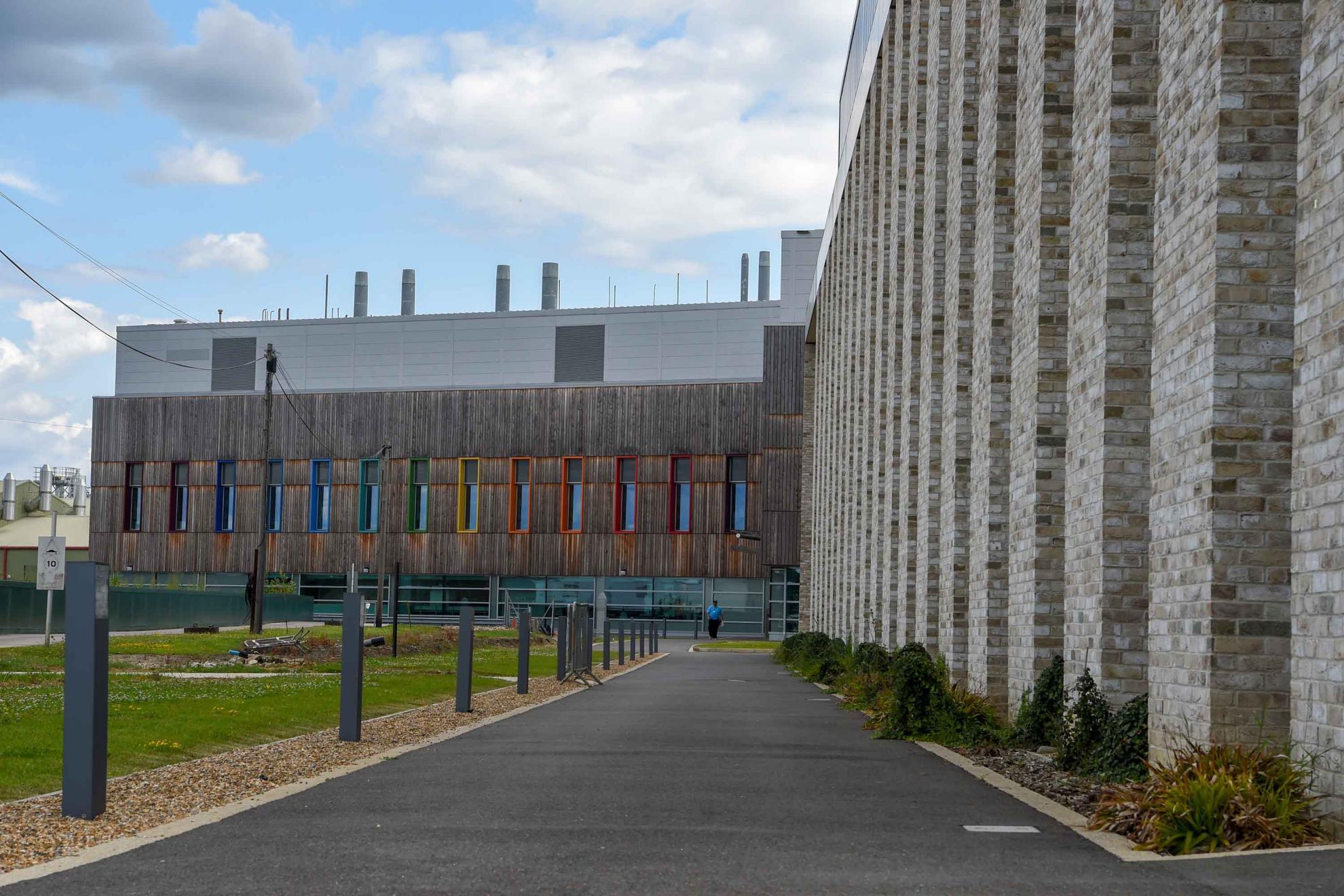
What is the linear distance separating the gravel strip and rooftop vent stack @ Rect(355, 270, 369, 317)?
270 feet

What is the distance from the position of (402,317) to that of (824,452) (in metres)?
35.7

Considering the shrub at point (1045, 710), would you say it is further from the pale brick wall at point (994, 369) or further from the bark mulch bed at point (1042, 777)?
the pale brick wall at point (994, 369)

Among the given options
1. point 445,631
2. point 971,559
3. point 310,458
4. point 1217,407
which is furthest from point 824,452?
point 1217,407

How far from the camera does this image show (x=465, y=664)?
17.6m

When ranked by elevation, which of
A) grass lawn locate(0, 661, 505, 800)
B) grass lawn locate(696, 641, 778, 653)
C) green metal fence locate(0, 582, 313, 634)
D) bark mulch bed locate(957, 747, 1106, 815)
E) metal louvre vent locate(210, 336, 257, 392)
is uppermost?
metal louvre vent locate(210, 336, 257, 392)

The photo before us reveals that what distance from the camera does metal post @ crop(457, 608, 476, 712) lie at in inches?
687

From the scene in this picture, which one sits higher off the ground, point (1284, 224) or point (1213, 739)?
point (1284, 224)

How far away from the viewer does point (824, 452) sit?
43750mm

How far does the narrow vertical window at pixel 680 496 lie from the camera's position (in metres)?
62.2

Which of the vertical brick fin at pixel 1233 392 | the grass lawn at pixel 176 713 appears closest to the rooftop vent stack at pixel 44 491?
the grass lawn at pixel 176 713

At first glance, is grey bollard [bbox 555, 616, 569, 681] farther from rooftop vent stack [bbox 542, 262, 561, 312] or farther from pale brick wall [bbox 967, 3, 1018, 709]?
rooftop vent stack [bbox 542, 262, 561, 312]

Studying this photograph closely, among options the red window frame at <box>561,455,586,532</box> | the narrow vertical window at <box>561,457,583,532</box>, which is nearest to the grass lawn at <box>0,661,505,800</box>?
the red window frame at <box>561,455,586,532</box>

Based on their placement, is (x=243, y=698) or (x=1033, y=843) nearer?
(x=1033, y=843)

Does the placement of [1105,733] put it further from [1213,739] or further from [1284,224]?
[1284,224]
